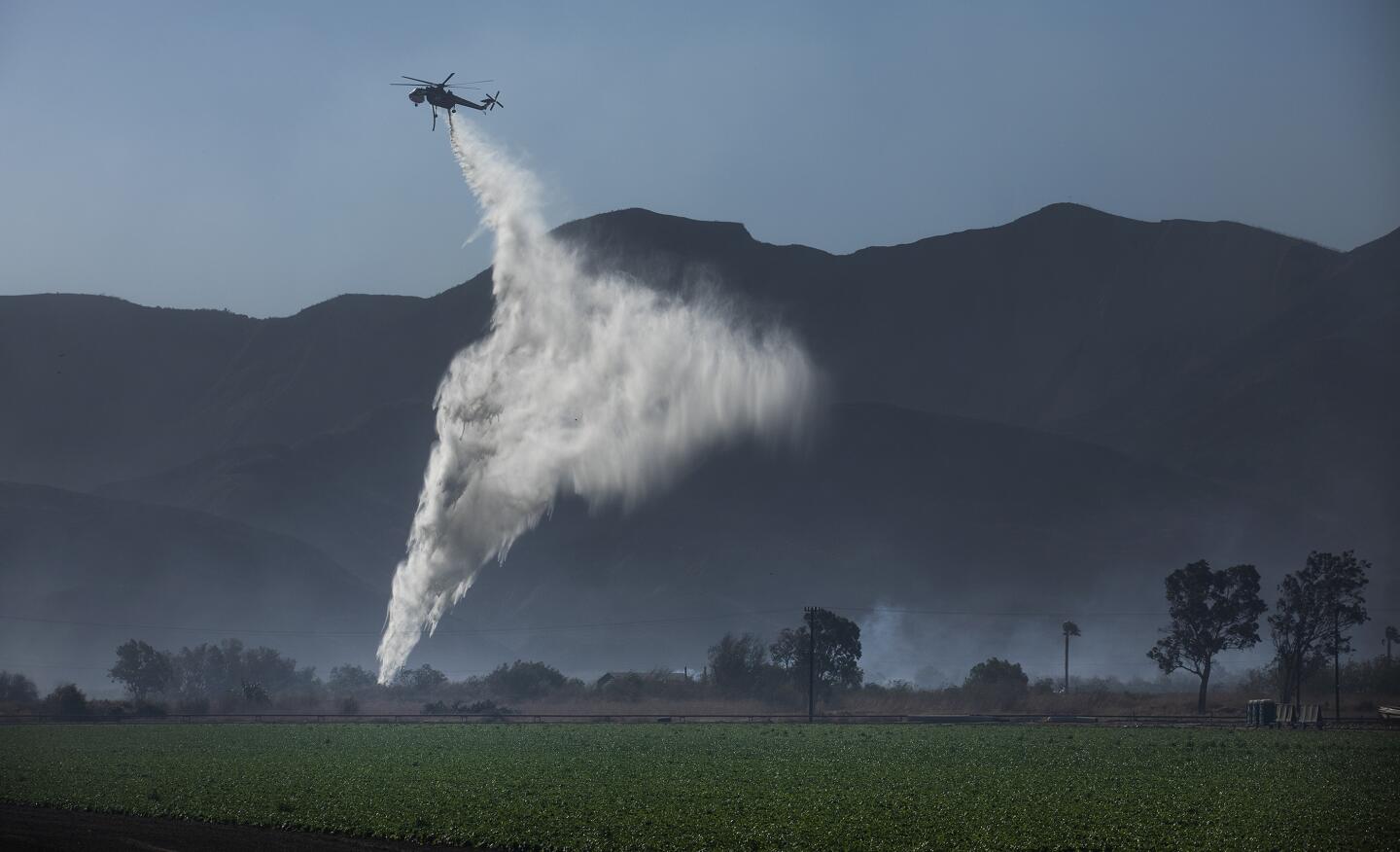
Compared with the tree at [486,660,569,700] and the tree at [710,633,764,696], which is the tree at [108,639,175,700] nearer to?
the tree at [486,660,569,700]

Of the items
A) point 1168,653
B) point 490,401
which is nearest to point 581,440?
point 490,401

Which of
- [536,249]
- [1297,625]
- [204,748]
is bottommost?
[204,748]

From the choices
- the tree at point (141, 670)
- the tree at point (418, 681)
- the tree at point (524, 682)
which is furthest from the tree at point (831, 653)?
the tree at point (141, 670)

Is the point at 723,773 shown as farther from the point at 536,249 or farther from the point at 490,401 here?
the point at 536,249

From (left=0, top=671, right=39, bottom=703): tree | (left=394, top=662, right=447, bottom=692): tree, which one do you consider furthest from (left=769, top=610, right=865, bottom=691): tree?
(left=0, top=671, right=39, bottom=703): tree

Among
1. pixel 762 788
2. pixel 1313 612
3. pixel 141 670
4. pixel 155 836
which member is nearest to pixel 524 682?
pixel 141 670

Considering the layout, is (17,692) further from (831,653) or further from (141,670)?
(831,653)
